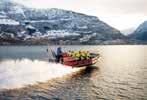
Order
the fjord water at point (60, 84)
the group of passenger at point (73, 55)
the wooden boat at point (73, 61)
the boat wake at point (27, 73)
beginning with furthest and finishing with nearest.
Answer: the group of passenger at point (73, 55) < the wooden boat at point (73, 61) < the boat wake at point (27, 73) < the fjord water at point (60, 84)

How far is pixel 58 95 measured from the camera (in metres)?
40.5

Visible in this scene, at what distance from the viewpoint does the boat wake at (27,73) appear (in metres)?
43.7

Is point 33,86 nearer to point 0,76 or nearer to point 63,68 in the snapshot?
point 0,76

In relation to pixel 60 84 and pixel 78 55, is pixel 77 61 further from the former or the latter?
pixel 60 84

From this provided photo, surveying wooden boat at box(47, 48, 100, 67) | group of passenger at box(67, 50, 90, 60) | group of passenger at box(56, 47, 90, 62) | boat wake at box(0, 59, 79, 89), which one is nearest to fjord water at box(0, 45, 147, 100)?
→ boat wake at box(0, 59, 79, 89)

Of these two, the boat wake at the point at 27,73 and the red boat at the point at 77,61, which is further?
the red boat at the point at 77,61

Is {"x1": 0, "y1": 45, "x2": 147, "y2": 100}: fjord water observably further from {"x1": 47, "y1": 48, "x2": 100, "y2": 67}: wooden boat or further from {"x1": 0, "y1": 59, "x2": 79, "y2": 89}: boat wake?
{"x1": 47, "y1": 48, "x2": 100, "y2": 67}: wooden boat

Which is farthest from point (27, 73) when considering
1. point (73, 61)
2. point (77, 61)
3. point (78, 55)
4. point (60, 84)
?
point (78, 55)

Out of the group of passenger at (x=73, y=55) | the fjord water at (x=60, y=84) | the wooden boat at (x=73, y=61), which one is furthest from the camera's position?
the group of passenger at (x=73, y=55)

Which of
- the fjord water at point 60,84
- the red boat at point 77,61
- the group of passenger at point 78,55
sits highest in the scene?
the group of passenger at point 78,55

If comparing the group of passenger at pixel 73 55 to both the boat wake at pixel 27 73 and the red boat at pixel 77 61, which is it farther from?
the boat wake at pixel 27 73

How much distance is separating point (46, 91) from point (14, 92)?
14.4 ft

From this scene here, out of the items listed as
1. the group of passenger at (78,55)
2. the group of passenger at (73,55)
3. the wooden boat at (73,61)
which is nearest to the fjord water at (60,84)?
the wooden boat at (73,61)

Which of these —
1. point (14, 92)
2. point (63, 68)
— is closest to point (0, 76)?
point (14, 92)
